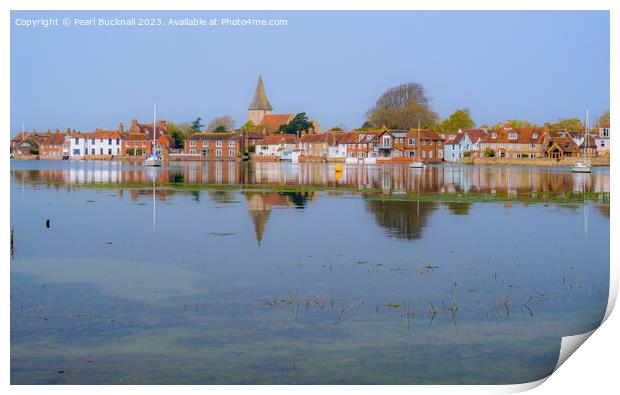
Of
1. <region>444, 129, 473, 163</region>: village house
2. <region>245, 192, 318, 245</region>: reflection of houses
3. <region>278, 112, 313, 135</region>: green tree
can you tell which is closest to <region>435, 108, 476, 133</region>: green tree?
<region>444, 129, 473, 163</region>: village house

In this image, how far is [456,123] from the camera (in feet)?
228

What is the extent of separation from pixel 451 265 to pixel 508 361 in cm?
386

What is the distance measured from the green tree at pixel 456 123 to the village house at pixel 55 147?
28.0 m

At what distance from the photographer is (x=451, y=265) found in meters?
11.4

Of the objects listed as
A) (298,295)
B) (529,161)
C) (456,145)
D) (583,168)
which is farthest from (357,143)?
(298,295)

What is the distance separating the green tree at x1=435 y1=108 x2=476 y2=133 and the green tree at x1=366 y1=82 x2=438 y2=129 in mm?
7667

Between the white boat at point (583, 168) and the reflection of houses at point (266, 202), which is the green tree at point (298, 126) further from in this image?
the reflection of houses at point (266, 202)

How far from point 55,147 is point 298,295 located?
47850mm

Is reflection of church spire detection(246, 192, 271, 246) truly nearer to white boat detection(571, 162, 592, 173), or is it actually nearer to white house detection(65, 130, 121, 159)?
white boat detection(571, 162, 592, 173)

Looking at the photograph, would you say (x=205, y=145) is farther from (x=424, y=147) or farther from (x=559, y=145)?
(x=559, y=145)

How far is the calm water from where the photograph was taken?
24.0 ft
